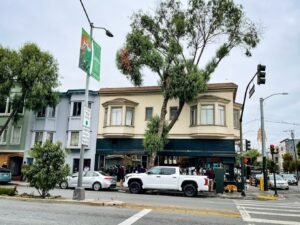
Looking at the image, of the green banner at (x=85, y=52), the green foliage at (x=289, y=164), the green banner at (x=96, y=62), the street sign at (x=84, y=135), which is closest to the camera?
the street sign at (x=84, y=135)

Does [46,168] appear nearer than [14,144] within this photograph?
Yes

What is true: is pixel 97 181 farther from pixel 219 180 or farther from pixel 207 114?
pixel 207 114

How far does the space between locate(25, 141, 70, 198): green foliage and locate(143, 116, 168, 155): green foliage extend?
11199 mm

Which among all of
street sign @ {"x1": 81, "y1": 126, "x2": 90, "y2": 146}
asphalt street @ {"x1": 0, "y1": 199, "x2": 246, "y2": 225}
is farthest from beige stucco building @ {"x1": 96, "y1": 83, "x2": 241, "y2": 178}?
asphalt street @ {"x1": 0, "y1": 199, "x2": 246, "y2": 225}

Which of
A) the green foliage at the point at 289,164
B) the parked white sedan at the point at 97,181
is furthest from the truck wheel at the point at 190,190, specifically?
the green foliage at the point at 289,164

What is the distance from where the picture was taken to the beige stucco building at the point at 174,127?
2544cm

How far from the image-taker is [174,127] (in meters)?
27.0

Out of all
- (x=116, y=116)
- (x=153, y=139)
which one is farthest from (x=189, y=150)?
(x=116, y=116)

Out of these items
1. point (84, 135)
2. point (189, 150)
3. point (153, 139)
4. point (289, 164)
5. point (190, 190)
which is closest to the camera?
point (84, 135)

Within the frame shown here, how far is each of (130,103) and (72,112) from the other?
6322 mm

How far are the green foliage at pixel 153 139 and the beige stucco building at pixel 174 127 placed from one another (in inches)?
97.9

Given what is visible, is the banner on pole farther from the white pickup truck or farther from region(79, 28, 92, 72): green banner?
the white pickup truck

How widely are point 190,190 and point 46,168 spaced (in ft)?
30.8

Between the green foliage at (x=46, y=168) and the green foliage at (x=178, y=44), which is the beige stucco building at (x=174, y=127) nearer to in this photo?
the green foliage at (x=178, y=44)
